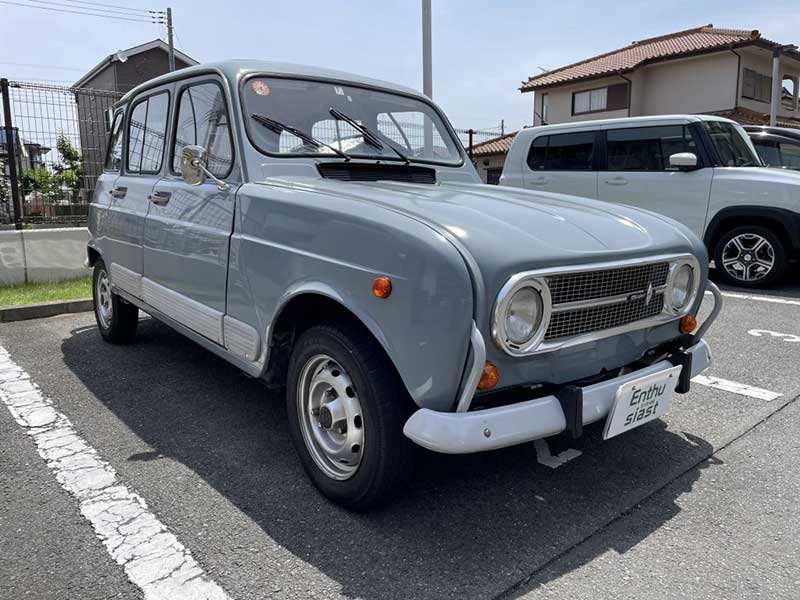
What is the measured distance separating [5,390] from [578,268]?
145 inches

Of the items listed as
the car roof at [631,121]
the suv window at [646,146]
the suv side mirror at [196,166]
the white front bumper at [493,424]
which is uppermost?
the car roof at [631,121]

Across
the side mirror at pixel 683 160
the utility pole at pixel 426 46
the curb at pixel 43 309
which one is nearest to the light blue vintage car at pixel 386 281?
the curb at pixel 43 309

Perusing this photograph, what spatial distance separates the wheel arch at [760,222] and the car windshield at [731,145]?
591 millimetres

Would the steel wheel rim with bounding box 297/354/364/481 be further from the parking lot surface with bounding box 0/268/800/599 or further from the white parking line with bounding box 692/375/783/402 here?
the white parking line with bounding box 692/375/783/402

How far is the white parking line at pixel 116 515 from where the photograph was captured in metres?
2.10

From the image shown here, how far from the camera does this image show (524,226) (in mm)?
2354

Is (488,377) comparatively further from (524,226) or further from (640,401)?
(640,401)

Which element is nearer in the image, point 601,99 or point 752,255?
point 752,255

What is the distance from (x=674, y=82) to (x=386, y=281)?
1031 inches

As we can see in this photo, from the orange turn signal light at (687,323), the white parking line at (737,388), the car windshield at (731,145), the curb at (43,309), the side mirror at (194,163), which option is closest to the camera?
the orange turn signal light at (687,323)

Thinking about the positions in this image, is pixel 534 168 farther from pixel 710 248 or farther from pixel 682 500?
pixel 682 500

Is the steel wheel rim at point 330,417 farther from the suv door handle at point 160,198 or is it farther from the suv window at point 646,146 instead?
the suv window at point 646,146

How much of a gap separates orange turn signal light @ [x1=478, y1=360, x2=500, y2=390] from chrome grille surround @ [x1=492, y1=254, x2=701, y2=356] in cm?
8

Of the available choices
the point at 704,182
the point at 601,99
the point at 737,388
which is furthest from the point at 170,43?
the point at 737,388
